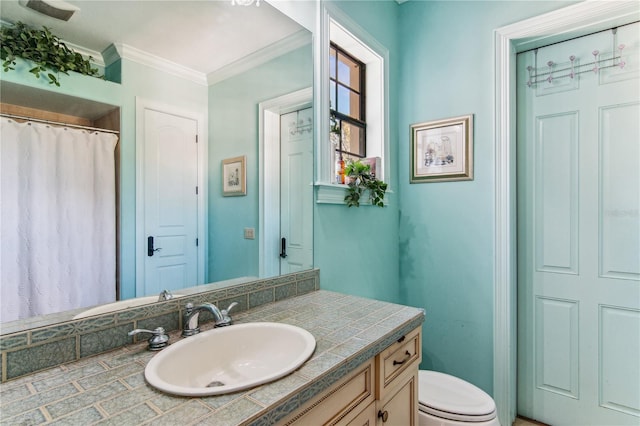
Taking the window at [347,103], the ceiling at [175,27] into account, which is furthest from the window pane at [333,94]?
the ceiling at [175,27]

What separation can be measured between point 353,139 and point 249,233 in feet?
3.66

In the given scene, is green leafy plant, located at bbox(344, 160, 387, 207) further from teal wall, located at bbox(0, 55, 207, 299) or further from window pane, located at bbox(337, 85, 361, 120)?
teal wall, located at bbox(0, 55, 207, 299)

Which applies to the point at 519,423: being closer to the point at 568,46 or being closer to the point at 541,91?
the point at 541,91

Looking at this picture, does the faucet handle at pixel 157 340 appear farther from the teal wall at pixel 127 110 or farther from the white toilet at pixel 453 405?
the white toilet at pixel 453 405

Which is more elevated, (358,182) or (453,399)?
(358,182)

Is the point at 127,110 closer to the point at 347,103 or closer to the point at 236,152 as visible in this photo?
the point at 236,152

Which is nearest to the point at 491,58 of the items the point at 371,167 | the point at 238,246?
the point at 371,167

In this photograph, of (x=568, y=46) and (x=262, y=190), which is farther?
(x=568, y=46)

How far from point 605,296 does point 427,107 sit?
148 cm

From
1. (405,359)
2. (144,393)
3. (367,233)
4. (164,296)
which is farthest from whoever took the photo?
(367,233)

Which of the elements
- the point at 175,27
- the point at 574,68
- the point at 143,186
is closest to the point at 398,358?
the point at 143,186

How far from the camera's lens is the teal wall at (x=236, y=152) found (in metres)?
1.25

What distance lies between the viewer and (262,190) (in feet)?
4.78

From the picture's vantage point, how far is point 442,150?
2.12 m
